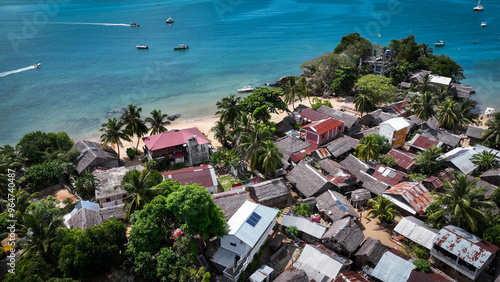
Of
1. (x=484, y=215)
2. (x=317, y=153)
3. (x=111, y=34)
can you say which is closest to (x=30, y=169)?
(x=317, y=153)

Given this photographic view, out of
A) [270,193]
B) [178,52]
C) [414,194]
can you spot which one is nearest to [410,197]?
[414,194]

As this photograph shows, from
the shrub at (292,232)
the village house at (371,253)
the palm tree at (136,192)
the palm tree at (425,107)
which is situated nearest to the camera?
the village house at (371,253)

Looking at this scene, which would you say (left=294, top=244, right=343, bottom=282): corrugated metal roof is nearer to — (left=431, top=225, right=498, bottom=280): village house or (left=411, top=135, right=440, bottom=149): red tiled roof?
(left=431, top=225, right=498, bottom=280): village house

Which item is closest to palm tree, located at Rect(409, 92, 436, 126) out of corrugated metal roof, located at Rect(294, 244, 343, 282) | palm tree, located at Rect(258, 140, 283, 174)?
palm tree, located at Rect(258, 140, 283, 174)

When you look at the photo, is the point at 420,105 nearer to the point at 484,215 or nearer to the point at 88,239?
the point at 484,215

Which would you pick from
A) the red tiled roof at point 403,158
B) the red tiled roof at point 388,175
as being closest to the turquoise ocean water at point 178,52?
the red tiled roof at point 403,158

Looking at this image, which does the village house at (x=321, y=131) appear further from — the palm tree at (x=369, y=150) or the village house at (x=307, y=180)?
the village house at (x=307, y=180)

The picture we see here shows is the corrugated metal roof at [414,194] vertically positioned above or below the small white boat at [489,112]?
below
